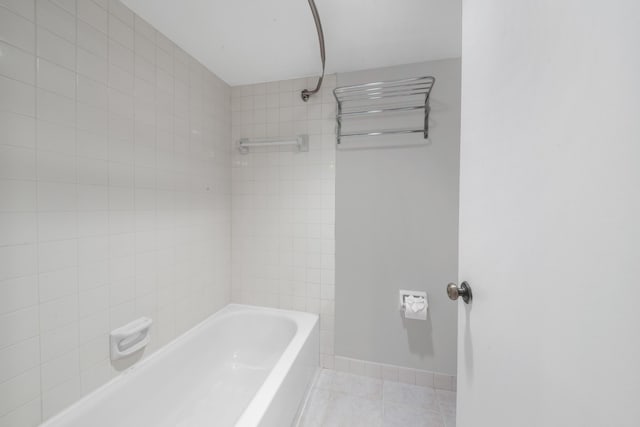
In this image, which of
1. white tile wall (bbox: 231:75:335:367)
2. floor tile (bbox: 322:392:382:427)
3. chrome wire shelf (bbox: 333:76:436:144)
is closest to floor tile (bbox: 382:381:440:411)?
floor tile (bbox: 322:392:382:427)

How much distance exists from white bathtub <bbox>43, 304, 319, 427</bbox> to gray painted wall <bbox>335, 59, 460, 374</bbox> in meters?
0.43

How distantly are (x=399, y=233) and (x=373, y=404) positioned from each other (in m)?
1.08

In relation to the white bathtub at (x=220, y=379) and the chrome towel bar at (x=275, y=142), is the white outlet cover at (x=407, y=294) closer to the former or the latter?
the white bathtub at (x=220, y=379)

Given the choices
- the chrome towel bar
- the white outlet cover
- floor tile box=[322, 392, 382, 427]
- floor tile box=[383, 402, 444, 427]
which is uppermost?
Result: the chrome towel bar

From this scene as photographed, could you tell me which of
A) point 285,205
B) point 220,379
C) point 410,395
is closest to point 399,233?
point 285,205

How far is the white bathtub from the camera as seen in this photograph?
0.97 metres

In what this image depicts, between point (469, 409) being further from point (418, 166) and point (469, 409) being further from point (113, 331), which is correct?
point (113, 331)

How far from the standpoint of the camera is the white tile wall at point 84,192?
752 millimetres

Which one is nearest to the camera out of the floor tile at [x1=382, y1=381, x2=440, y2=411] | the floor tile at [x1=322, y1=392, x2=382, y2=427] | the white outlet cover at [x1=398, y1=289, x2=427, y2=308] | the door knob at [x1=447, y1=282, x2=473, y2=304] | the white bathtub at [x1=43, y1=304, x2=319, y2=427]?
the door knob at [x1=447, y1=282, x2=473, y2=304]

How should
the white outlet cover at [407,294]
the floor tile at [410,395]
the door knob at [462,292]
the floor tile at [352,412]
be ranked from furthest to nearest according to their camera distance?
1. the white outlet cover at [407,294]
2. the floor tile at [410,395]
3. the floor tile at [352,412]
4. the door knob at [462,292]

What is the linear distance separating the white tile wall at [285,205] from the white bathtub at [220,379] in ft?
0.52

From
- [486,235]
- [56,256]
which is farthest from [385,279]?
[56,256]

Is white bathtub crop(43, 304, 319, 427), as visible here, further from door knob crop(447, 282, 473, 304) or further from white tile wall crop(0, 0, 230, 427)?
door knob crop(447, 282, 473, 304)

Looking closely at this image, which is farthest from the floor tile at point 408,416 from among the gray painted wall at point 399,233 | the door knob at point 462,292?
the door knob at point 462,292
